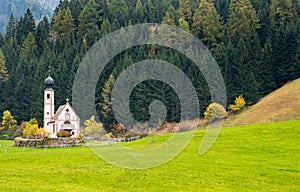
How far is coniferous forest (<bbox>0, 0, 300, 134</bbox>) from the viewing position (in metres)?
86.4

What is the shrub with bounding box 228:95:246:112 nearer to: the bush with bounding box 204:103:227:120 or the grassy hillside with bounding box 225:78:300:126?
the grassy hillside with bounding box 225:78:300:126

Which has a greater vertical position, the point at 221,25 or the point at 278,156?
the point at 221,25

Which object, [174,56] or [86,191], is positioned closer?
[86,191]

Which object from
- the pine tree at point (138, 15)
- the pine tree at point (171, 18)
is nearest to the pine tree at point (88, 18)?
the pine tree at point (138, 15)

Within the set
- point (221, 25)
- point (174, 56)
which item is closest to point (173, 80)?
point (174, 56)

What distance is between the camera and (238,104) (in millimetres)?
79062

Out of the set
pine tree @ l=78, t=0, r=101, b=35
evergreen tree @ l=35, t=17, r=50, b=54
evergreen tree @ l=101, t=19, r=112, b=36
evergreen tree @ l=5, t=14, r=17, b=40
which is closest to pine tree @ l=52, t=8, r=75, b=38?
pine tree @ l=78, t=0, r=101, b=35

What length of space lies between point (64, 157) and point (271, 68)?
55462mm

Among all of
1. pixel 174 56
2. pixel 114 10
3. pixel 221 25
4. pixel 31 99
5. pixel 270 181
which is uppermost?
pixel 114 10

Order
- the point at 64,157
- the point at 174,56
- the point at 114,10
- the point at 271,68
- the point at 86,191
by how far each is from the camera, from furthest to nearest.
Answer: the point at 114,10, the point at 174,56, the point at 271,68, the point at 64,157, the point at 86,191

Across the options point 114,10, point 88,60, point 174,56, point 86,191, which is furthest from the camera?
point 114,10

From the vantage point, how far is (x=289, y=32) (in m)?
88.4

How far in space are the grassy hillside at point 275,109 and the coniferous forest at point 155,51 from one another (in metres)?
3.95

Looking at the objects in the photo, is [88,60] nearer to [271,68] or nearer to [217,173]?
[271,68]
